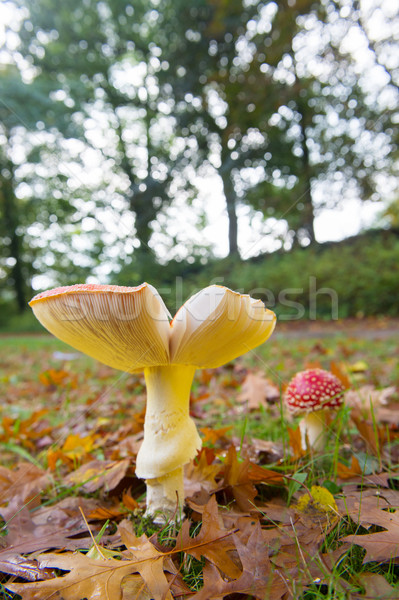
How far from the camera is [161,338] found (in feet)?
2.99

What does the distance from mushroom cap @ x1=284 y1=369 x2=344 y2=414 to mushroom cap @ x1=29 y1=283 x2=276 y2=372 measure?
0.60m

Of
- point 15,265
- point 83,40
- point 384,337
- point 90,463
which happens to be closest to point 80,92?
point 83,40

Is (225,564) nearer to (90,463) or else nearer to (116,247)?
(90,463)

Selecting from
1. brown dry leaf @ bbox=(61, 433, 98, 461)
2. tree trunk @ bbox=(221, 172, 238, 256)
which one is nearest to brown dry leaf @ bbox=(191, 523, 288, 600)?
brown dry leaf @ bbox=(61, 433, 98, 461)

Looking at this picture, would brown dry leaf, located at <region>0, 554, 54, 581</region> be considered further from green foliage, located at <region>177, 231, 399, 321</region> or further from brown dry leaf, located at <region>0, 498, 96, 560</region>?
green foliage, located at <region>177, 231, 399, 321</region>

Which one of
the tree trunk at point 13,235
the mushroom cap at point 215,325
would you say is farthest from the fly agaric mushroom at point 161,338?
the tree trunk at point 13,235

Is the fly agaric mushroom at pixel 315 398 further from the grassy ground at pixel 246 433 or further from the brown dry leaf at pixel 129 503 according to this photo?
the brown dry leaf at pixel 129 503

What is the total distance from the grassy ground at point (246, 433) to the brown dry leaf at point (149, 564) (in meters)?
0.07

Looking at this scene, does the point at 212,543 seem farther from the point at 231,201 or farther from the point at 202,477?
the point at 231,201

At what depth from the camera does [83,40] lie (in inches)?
526

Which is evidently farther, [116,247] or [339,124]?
[339,124]

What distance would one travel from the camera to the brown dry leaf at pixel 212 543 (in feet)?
2.72

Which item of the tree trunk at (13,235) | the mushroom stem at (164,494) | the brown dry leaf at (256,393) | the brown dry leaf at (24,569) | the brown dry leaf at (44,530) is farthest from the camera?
the tree trunk at (13,235)

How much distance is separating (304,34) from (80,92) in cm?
752
